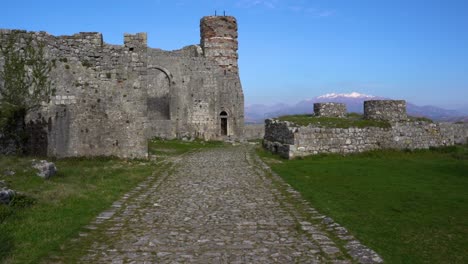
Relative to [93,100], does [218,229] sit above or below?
below

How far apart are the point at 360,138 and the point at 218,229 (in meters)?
15.1

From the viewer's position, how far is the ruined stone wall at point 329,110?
26656 mm

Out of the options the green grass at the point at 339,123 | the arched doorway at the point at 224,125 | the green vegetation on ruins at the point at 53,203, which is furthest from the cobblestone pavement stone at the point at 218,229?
the arched doorway at the point at 224,125

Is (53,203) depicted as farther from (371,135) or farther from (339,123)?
(371,135)

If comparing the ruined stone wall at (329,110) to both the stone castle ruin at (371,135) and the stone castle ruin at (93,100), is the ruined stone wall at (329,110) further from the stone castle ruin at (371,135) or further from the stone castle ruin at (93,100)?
the stone castle ruin at (93,100)

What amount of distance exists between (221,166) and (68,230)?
36.4 feet

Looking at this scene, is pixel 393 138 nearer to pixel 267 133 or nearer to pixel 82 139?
pixel 267 133

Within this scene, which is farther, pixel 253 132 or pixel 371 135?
pixel 253 132

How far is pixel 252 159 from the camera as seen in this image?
21500 mm

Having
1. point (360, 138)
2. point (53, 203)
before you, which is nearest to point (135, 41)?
point (360, 138)

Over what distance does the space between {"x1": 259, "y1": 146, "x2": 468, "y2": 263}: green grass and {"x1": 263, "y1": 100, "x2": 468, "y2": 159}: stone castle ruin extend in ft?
3.46

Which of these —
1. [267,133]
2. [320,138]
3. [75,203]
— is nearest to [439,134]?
[320,138]

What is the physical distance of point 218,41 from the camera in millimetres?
43688

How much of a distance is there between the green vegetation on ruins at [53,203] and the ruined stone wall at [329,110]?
1268cm
